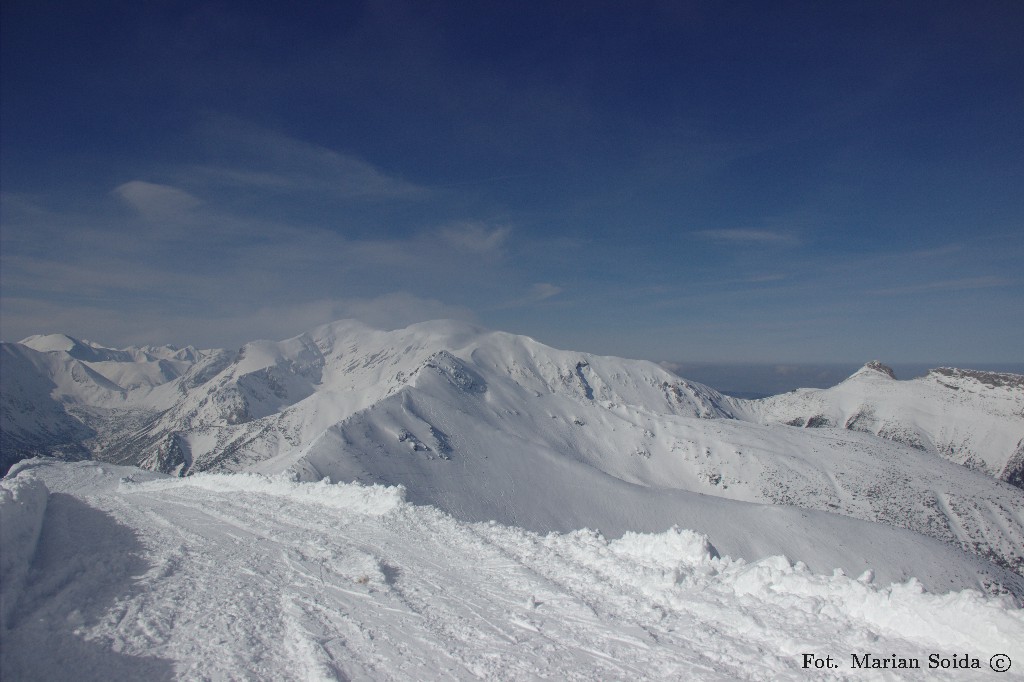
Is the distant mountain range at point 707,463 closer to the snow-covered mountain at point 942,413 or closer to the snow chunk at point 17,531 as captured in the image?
the snow-covered mountain at point 942,413

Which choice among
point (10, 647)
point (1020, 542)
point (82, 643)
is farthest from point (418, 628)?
point (1020, 542)

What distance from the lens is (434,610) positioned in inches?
362

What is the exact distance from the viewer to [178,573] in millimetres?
9938

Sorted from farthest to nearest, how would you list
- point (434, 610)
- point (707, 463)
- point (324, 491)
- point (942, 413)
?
point (942, 413), point (707, 463), point (324, 491), point (434, 610)

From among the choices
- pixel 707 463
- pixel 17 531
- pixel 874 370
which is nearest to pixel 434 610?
pixel 17 531

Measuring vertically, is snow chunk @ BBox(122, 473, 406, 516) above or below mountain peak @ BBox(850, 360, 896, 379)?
below

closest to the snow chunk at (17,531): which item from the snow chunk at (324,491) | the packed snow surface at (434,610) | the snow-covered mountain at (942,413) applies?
the packed snow surface at (434,610)

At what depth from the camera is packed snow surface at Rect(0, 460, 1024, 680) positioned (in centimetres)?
705

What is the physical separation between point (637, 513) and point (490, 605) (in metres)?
60.2

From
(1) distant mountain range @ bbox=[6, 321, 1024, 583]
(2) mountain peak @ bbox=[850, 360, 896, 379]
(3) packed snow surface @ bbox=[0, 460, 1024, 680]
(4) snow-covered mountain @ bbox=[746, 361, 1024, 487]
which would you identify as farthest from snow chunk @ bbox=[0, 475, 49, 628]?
(2) mountain peak @ bbox=[850, 360, 896, 379]

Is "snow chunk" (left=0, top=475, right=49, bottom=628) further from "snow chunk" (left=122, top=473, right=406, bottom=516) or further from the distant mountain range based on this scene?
the distant mountain range

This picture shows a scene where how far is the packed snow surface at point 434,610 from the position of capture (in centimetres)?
705

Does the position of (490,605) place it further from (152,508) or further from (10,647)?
(152,508)

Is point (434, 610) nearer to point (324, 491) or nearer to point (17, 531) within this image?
point (17, 531)
